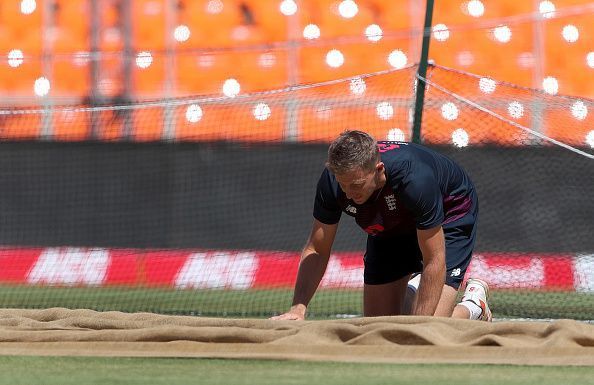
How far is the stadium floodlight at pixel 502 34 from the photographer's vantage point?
40.3 ft

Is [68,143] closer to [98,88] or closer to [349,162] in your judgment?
[98,88]

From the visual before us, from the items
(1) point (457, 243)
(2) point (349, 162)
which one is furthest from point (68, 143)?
(2) point (349, 162)

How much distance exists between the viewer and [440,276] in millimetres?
5699

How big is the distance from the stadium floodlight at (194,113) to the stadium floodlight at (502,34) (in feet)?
11.5

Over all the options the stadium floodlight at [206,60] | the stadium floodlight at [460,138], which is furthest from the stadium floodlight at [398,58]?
the stadium floodlight at [460,138]

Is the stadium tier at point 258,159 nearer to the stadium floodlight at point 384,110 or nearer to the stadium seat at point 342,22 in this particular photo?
the stadium floodlight at point 384,110

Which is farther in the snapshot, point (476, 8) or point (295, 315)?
point (476, 8)

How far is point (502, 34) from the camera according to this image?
12438mm

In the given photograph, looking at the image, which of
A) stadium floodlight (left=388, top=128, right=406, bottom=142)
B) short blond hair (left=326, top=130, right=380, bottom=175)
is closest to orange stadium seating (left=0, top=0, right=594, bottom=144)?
stadium floodlight (left=388, top=128, right=406, bottom=142)

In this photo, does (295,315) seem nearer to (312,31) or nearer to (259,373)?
(259,373)

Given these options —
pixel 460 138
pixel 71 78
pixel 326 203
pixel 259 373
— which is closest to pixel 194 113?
pixel 71 78

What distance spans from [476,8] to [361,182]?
26.5 feet

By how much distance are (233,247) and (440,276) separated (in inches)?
200

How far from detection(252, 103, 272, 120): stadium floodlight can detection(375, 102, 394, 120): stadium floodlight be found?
3.69 feet
